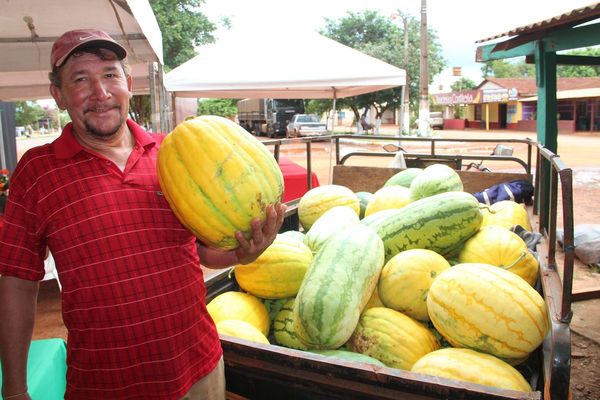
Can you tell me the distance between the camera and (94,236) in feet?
5.44

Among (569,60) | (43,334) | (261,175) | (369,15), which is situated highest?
(369,15)

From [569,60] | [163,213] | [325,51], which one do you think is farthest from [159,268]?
[325,51]

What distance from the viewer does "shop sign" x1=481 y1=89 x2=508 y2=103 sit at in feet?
144

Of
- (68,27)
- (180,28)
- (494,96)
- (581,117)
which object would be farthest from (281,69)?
(494,96)

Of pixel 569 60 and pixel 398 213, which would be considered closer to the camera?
pixel 398 213

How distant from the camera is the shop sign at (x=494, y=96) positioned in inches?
1725

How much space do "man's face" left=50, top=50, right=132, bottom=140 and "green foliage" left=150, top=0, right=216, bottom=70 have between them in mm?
25342

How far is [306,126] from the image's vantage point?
3081cm

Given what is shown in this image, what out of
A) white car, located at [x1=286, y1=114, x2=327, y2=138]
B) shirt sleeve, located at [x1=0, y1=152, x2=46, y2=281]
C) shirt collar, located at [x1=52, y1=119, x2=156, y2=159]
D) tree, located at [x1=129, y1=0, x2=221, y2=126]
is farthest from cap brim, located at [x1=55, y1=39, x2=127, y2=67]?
white car, located at [x1=286, y1=114, x2=327, y2=138]

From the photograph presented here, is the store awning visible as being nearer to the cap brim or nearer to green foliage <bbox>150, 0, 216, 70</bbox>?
green foliage <bbox>150, 0, 216, 70</bbox>

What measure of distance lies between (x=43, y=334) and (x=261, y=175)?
14.5 ft

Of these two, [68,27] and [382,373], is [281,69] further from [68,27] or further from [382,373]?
[382,373]

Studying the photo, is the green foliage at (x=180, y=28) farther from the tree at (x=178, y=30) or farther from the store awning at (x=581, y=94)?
the store awning at (x=581, y=94)

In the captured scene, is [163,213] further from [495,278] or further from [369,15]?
[369,15]
